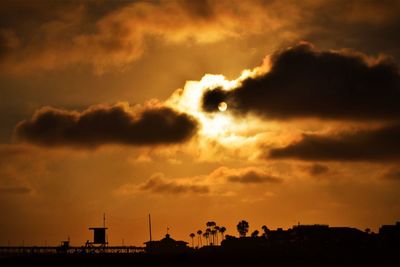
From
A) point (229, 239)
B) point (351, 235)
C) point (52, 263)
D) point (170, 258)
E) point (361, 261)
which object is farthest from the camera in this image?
point (229, 239)

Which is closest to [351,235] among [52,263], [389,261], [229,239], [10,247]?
[229,239]

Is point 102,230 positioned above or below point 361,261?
above

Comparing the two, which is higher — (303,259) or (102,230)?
(102,230)

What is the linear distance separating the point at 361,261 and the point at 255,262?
2057 cm

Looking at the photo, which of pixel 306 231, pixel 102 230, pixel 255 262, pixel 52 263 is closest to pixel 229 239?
pixel 306 231

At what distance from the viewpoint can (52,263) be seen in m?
95.2

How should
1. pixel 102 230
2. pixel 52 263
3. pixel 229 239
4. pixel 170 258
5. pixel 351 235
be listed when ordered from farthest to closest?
pixel 229 239
pixel 351 235
pixel 102 230
pixel 170 258
pixel 52 263

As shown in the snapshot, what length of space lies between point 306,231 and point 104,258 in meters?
90.9

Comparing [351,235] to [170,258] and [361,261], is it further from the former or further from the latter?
[170,258]

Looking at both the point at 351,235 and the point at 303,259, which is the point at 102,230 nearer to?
the point at 303,259

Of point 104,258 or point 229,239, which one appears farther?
point 229,239

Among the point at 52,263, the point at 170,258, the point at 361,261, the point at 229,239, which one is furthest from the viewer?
the point at 229,239

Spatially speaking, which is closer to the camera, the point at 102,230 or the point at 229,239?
the point at 102,230

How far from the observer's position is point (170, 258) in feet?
338
